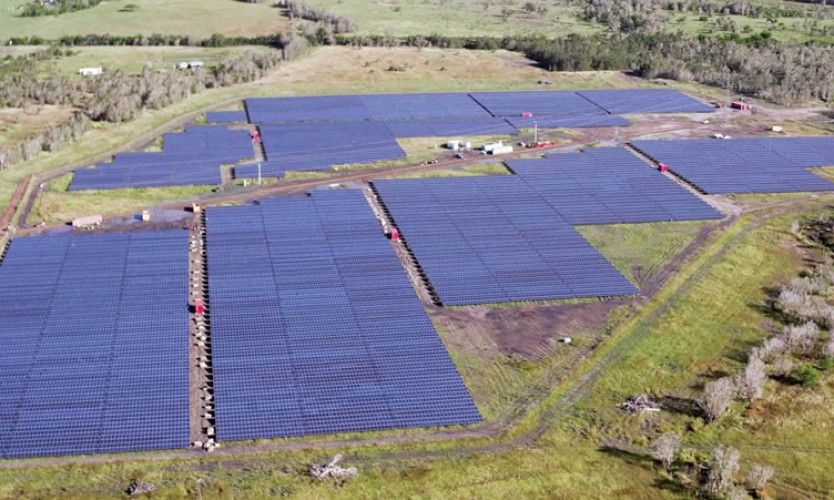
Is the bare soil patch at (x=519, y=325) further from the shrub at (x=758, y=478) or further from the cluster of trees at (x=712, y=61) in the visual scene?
the cluster of trees at (x=712, y=61)

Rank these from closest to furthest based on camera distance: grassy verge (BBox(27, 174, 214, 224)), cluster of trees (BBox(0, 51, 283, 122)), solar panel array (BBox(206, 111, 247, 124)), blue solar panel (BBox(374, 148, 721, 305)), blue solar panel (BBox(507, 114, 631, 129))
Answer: blue solar panel (BBox(374, 148, 721, 305)) < grassy verge (BBox(27, 174, 214, 224)) < cluster of trees (BBox(0, 51, 283, 122)) < solar panel array (BBox(206, 111, 247, 124)) < blue solar panel (BBox(507, 114, 631, 129))

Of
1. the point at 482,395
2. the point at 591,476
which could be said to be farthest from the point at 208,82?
the point at 591,476

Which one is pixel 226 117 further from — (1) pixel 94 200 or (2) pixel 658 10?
(2) pixel 658 10

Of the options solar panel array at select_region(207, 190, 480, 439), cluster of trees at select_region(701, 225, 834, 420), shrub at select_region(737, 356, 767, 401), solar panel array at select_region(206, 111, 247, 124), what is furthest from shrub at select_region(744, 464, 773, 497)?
solar panel array at select_region(206, 111, 247, 124)

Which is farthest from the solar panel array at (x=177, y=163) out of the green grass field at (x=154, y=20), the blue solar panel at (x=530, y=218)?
the green grass field at (x=154, y=20)

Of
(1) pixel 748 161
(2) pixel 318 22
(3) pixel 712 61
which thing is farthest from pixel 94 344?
(2) pixel 318 22

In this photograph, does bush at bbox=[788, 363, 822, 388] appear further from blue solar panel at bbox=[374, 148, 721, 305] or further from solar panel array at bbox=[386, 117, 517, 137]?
solar panel array at bbox=[386, 117, 517, 137]
